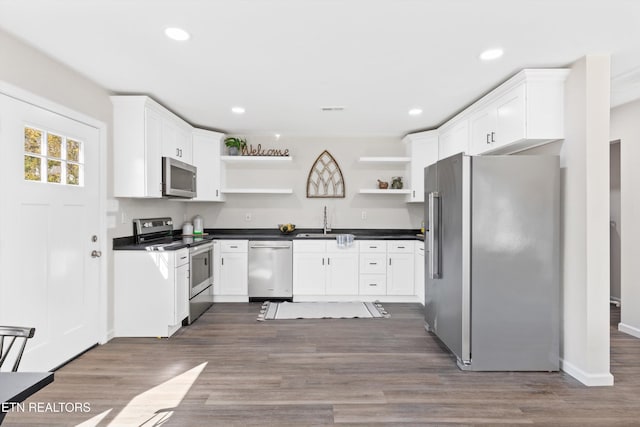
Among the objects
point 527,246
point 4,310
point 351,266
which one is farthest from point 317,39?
point 351,266

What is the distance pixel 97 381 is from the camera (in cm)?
258

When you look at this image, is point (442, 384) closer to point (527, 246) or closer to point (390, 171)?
point (527, 246)

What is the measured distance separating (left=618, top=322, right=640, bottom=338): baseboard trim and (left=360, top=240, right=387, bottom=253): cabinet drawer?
2596 millimetres

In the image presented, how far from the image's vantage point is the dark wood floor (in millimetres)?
2146

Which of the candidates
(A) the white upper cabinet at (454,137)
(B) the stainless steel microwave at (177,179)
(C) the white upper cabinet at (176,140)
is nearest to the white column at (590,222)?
(A) the white upper cabinet at (454,137)

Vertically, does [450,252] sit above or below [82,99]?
below

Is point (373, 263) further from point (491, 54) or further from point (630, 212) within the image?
point (491, 54)

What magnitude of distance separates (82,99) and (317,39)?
2.12 m

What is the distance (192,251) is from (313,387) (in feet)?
7.14

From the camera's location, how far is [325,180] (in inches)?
216

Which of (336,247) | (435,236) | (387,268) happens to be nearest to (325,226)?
(336,247)

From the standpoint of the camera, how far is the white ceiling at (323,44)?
2.04 m

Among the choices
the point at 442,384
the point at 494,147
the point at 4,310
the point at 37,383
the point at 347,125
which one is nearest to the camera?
the point at 37,383

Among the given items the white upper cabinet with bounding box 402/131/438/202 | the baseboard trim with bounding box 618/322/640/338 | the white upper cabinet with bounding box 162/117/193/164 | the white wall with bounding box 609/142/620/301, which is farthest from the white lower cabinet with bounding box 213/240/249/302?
the white wall with bounding box 609/142/620/301
